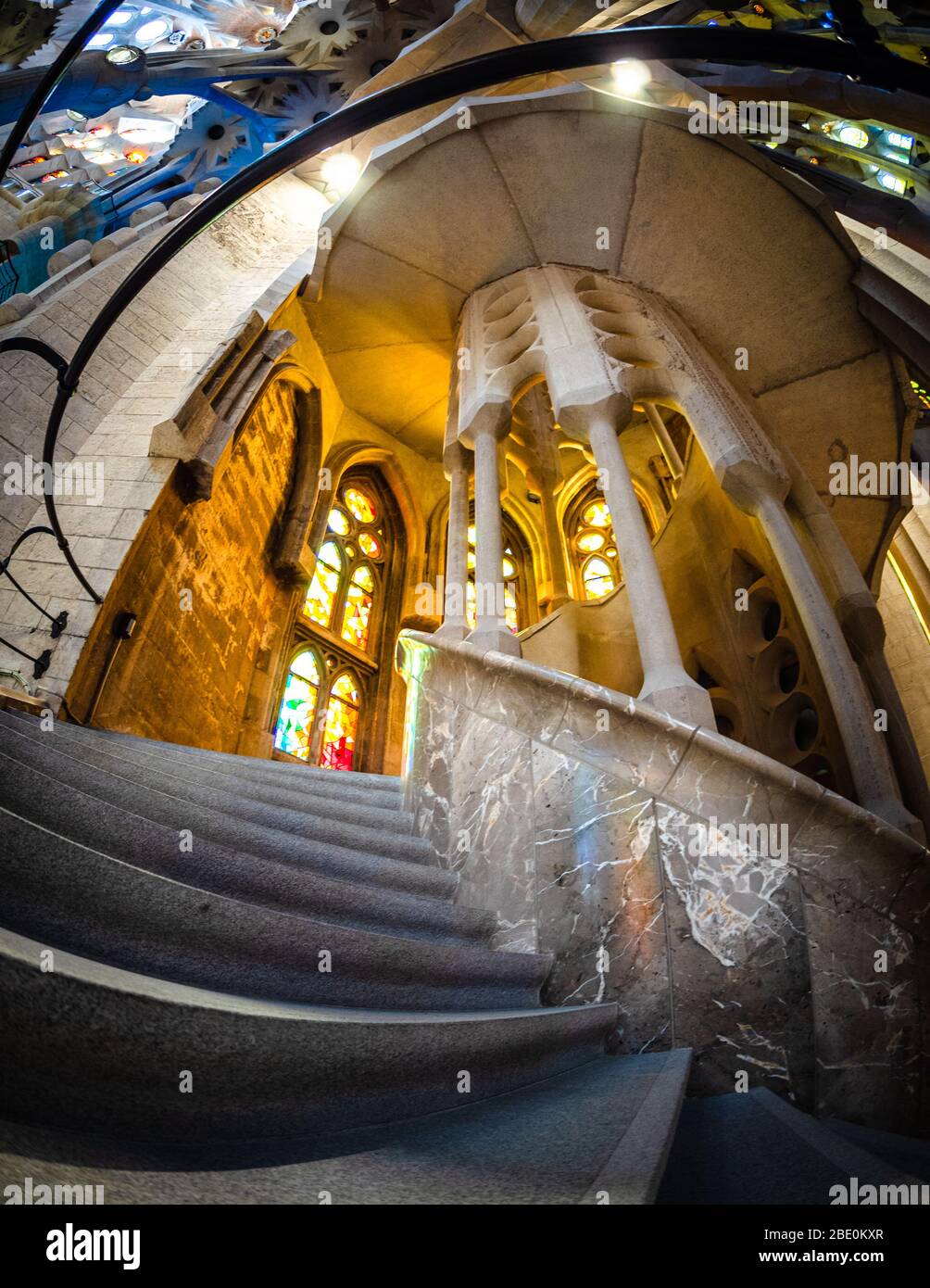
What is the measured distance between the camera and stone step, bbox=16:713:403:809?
2.74 meters

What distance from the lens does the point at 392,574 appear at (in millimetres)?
9328

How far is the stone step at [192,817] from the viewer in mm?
1617

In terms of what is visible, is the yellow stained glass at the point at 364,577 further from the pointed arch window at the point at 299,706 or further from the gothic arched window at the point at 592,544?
the gothic arched window at the point at 592,544

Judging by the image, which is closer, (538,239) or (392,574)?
(538,239)

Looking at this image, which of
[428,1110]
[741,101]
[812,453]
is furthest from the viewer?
[741,101]

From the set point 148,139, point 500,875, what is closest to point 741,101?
point 500,875

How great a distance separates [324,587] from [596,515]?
5.00 metres

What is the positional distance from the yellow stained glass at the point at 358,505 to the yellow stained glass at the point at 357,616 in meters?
1.13

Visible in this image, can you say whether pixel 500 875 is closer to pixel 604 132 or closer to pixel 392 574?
pixel 604 132

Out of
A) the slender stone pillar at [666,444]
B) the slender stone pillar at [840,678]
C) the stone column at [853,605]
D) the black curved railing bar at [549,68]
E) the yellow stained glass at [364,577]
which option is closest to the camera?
the black curved railing bar at [549,68]

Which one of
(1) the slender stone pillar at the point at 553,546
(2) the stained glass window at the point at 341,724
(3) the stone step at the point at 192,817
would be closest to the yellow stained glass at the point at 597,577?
(1) the slender stone pillar at the point at 553,546

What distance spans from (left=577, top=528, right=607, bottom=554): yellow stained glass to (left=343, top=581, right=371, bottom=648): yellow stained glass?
12.7 feet
